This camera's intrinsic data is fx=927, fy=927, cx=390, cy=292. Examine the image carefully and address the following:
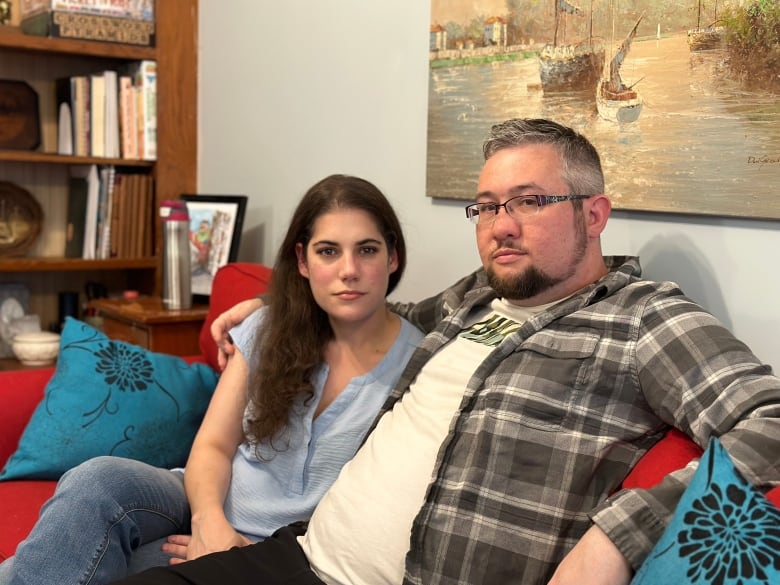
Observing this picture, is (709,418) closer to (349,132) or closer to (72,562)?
(72,562)

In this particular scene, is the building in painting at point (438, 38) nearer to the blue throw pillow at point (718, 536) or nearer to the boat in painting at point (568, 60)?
the boat in painting at point (568, 60)

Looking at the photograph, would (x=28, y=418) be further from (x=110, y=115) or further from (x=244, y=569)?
(x=110, y=115)

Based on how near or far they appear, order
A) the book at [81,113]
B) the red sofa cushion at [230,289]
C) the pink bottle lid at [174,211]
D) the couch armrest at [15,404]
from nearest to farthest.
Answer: the couch armrest at [15,404], the red sofa cushion at [230,289], the pink bottle lid at [174,211], the book at [81,113]

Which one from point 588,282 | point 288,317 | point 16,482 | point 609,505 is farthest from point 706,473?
point 16,482

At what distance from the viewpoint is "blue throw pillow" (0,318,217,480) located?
2.09 meters

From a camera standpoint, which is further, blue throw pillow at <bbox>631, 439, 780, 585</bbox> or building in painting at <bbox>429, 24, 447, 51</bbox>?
building in painting at <bbox>429, 24, 447, 51</bbox>

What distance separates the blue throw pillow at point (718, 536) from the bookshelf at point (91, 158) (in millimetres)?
2638

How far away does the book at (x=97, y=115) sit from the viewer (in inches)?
130

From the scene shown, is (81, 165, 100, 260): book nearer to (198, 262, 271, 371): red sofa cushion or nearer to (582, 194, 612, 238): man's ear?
(198, 262, 271, 371): red sofa cushion

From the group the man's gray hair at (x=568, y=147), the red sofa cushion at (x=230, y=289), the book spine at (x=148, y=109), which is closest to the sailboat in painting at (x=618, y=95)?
the man's gray hair at (x=568, y=147)

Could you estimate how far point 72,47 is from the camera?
10.4 feet

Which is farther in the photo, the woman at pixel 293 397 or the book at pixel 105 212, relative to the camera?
the book at pixel 105 212

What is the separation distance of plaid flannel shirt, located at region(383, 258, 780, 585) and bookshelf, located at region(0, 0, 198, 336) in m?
2.17

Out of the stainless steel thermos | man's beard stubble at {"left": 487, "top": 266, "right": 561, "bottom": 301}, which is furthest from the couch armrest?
man's beard stubble at {"left": 487, "top": 266, "right": 561, "bottom": 301}
